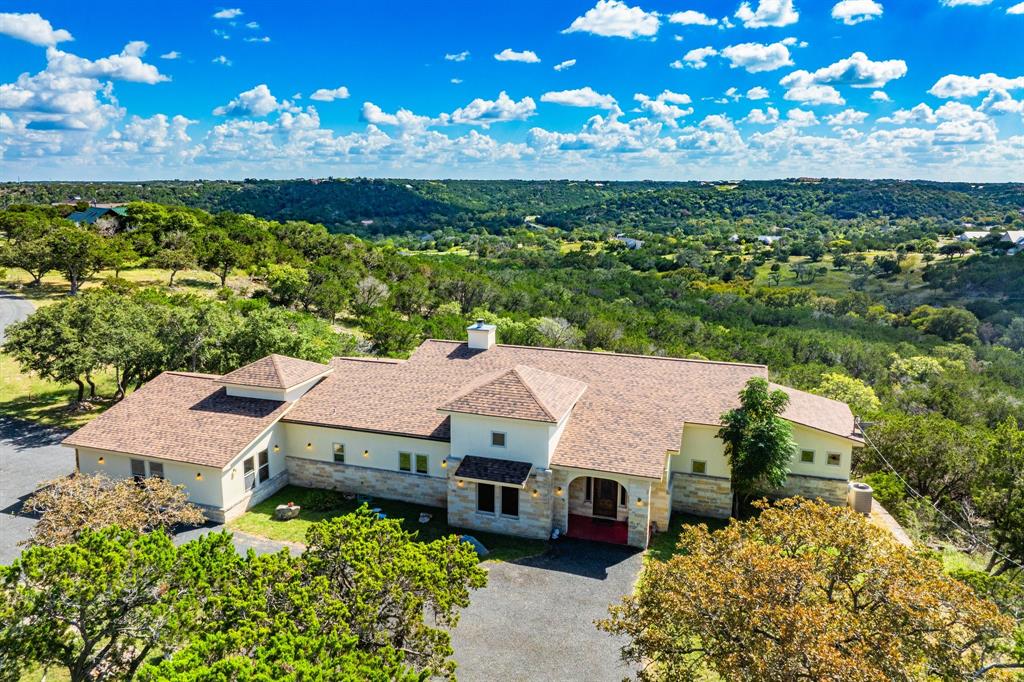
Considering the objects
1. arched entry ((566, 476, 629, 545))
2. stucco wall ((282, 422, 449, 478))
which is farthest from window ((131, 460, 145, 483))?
arched entry ((566, 476, 629, 545))

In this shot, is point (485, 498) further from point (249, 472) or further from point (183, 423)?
point (183, 423)

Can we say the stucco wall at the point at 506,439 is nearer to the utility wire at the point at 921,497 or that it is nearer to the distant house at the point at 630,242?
the utility wire at the point at 921,497

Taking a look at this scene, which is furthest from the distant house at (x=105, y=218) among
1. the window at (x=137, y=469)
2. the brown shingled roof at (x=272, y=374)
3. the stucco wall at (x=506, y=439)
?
the stucco wall at (x=506, y=439)

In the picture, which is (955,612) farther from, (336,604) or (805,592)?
(336,604)

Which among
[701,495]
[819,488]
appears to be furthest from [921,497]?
[701,495]

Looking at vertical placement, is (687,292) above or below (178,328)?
below

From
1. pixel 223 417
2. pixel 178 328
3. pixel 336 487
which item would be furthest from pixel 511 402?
pixel 178 328
